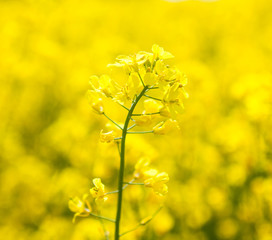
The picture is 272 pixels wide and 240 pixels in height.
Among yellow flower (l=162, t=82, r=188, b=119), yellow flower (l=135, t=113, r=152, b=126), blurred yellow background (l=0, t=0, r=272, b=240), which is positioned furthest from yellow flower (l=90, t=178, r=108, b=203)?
blurred yellow background (l=0, t=0, r=272, b=240)

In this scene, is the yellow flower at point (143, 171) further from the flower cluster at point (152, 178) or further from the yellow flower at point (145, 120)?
the yellow flower at point (145, 120)

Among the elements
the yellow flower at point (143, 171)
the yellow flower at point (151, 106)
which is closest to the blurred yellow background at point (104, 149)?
the yellow flower at point (143, 171)

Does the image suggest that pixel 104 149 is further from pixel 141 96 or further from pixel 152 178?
pixel 141 96

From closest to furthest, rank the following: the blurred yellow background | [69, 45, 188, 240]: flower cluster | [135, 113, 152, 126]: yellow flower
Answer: [69, 45, 188, 240]: flower cluster < [135, 113, 152, 126]: yellow flower < the blurred yellow background

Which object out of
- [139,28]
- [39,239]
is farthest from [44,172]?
[139,28]

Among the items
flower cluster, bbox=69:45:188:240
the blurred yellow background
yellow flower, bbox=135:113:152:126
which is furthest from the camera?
the blurred yellow background

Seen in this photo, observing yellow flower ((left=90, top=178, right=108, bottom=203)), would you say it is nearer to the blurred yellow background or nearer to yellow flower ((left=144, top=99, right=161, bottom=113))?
yellow flower ((left=144, top=99, right=161, bottom=113))

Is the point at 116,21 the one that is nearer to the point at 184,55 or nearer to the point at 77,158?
the point at 184,55

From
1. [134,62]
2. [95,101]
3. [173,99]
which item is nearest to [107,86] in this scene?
[95,101]
